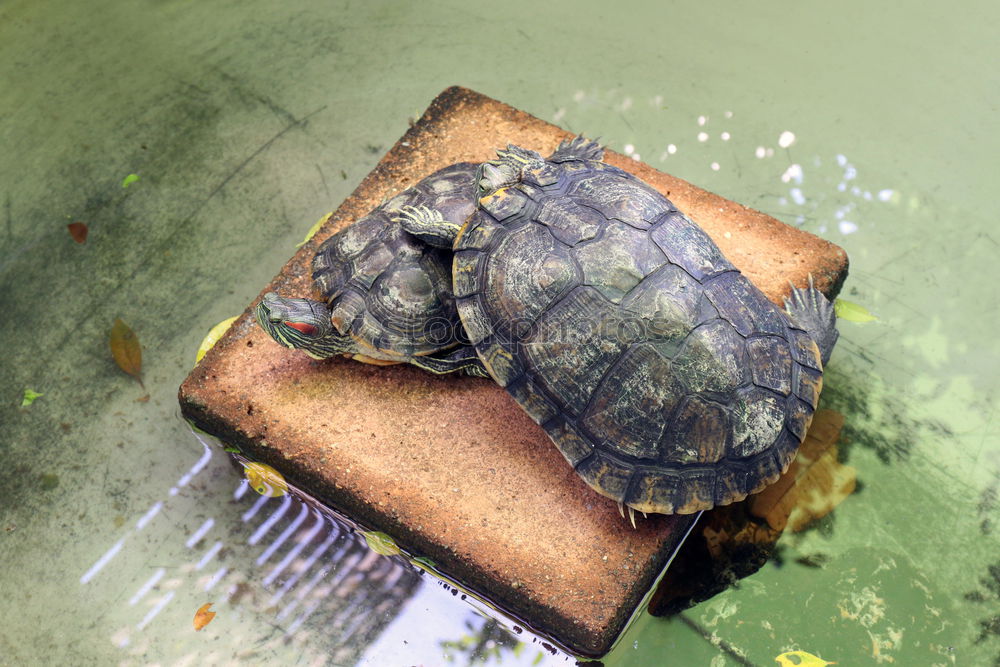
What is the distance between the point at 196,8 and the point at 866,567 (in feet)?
16.6

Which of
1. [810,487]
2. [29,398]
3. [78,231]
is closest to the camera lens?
[810,487]

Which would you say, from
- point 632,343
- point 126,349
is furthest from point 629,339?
point 126,349

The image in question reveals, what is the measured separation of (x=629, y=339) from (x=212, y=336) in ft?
7.74

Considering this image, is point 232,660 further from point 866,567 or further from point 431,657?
point 866,567

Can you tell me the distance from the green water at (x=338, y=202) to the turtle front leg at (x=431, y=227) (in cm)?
146

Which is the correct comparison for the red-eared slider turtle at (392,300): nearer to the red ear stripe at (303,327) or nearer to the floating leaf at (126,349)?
the red ear stripe at (303,327)

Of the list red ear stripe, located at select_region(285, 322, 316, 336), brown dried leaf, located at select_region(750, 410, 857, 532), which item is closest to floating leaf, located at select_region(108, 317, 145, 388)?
red ear stripe, located at select_region(285, 322, 316, 336)

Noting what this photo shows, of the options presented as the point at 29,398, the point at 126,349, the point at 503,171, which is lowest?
the point at 29,398

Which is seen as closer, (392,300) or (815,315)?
(392,300)

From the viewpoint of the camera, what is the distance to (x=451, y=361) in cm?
349

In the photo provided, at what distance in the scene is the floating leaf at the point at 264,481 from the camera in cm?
391

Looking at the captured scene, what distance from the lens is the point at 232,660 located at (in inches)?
145

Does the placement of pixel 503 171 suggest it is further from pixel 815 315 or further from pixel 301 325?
pixel 815 315

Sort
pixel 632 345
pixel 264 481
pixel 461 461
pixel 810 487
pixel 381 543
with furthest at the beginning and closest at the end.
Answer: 1. pixel 264 481
2. pixel 810 487
3. pixel 381 543
4. pixel 461 461
5. pixel 632 345
